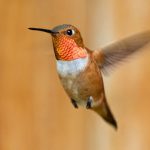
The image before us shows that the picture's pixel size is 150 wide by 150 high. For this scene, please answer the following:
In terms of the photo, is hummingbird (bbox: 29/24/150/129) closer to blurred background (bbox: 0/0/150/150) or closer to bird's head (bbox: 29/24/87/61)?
bird's head (bbox: 29/24/87/61)

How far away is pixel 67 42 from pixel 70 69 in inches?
2.7

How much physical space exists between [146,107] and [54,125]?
0.36 meters

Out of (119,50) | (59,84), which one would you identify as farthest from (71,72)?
(59,84)

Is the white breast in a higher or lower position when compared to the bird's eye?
lower

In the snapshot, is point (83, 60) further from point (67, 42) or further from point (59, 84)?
point (59, 84)

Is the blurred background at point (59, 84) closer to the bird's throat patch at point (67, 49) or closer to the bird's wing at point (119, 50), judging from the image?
the bird's wing at point (119, 50)

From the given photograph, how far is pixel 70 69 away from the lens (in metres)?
0.83

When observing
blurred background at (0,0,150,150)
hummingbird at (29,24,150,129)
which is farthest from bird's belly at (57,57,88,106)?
blurred background at (0,0,150,150)

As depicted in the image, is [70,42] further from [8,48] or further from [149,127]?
[149,127]

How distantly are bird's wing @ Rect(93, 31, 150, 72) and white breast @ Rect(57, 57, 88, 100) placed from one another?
0.29 feet

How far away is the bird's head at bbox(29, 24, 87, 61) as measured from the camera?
760 millimetres

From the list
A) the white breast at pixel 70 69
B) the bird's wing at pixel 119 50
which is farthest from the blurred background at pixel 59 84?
the white breast at pixel 70 69

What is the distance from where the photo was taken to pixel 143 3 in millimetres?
1604

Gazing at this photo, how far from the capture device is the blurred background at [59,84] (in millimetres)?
1463
